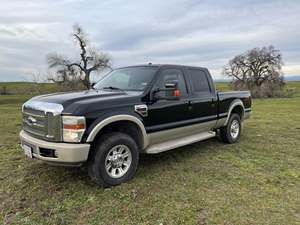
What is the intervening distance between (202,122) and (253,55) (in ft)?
147

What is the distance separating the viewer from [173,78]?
530 cm

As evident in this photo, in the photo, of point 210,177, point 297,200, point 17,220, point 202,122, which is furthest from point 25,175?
point 297,200

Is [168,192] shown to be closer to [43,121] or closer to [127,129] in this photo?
[127,129]

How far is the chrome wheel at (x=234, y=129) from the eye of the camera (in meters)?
6.95

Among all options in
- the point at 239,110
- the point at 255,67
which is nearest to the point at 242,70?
the point at 255,67

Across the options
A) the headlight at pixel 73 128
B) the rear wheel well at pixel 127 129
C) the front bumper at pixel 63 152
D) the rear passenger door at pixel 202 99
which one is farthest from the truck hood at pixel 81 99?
the rear passenger door at pixel 202 99

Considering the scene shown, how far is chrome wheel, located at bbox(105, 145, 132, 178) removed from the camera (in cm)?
409

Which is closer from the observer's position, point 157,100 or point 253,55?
point 157,100

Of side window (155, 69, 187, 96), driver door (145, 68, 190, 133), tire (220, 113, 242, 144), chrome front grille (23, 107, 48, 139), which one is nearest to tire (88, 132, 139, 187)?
driver door (145, 68, 190, 133)

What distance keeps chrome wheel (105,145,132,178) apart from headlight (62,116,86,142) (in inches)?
23.4

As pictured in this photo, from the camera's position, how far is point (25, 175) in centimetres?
460

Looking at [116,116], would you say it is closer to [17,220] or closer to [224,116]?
[17,220]

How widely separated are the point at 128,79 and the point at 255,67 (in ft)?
150

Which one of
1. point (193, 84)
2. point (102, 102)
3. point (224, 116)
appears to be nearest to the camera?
point (102, 102)
